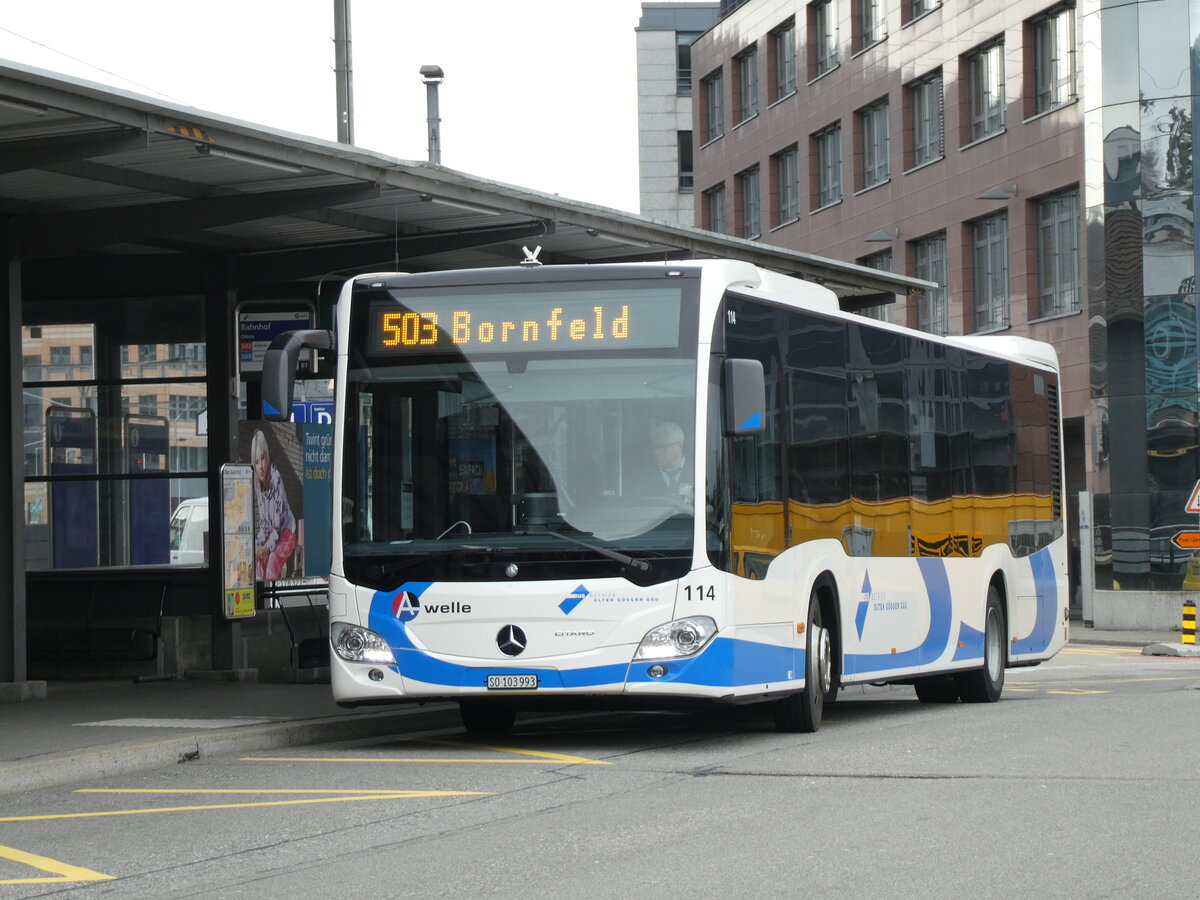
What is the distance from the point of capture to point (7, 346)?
15914mm

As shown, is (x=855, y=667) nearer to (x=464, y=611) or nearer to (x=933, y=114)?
(x=464, y=611)

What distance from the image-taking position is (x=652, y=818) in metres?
8.80

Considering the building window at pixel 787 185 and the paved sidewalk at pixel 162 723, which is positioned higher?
the building window at pixel 787 185

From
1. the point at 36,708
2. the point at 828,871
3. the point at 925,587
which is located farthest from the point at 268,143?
the point at 828,871

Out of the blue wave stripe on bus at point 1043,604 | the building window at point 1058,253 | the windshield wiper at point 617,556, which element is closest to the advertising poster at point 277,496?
the blue wave stripe on bus at point 1043,604

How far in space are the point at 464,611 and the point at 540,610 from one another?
0.48m

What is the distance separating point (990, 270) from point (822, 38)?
10980mm

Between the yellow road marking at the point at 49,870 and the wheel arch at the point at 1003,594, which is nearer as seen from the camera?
the yellow road marking at the point at 49,870

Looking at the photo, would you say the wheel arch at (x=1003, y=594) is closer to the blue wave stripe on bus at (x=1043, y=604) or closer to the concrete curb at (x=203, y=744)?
the blue wave stripe on bus at (x=1043, y=604)

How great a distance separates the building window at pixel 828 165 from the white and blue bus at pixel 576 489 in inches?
1449

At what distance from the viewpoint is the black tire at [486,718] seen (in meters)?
13.7

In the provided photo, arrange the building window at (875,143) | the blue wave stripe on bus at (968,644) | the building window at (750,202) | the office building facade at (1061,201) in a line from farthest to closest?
the building window at (750,202)
the building window at (875,143)
the office building facade at (1061,201)
the blue wave stripe on bus at (968,644)

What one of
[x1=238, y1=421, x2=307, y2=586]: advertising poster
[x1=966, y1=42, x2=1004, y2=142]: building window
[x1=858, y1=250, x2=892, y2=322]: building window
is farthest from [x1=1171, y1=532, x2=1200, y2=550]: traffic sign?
[x1=238, y1=421, x2=307, y2=586]: advertising poster

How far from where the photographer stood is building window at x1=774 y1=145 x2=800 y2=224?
5200cm
